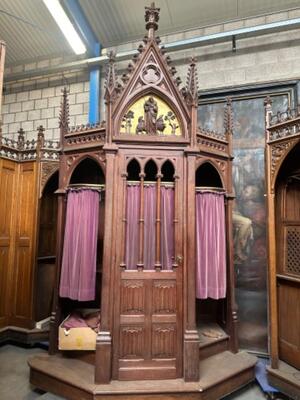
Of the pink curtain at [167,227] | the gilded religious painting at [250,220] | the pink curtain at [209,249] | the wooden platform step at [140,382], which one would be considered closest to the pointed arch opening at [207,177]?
the gilded religious painting at [250,220]

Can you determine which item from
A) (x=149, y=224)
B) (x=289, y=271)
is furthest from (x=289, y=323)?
(x=149, y=224)

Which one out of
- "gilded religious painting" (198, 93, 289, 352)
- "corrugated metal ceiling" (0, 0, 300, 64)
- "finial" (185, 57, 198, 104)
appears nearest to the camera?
"finial" (185, 57, 198, 104)

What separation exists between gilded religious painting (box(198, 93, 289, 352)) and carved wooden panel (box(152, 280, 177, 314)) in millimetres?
1536

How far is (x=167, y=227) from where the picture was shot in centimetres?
295

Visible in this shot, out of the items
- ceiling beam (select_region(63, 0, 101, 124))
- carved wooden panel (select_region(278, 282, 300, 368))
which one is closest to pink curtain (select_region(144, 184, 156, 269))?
carved wooden panel (select_region(278, 282, 300, 368))

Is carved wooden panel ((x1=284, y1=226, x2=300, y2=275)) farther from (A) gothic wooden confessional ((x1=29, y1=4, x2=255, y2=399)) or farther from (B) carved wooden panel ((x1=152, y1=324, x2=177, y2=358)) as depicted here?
(B) carved wooden panel ((x1=152, y1=324, x2=177, y2=358))

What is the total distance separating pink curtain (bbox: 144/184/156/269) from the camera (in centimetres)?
291

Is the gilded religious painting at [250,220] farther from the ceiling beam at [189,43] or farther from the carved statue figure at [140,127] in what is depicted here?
the carved statue figure at [140,127]

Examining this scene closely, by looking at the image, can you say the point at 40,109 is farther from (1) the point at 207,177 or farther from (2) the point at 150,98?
(1) the point at 207,177

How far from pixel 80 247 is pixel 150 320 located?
38.1 inches

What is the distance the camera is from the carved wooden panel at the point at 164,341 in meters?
2.78

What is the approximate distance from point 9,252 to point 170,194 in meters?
2.51

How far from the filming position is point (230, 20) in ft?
15.1

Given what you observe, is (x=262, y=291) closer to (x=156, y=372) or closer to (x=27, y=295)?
(x=156, y=372)
